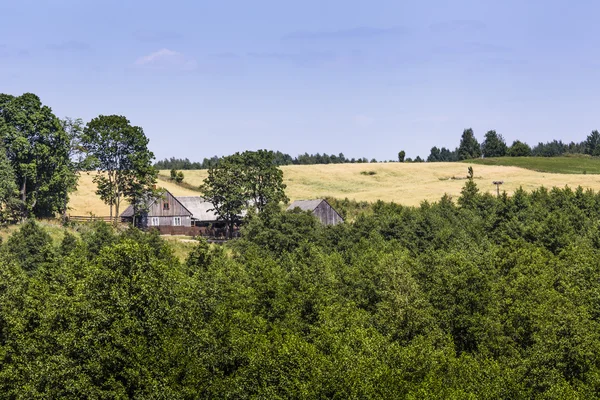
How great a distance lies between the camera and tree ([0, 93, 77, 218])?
370ft

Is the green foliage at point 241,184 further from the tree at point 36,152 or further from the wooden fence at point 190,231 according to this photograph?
the tree at point 36,152

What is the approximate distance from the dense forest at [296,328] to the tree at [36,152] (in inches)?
1670

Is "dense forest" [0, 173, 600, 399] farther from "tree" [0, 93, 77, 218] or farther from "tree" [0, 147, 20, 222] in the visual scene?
"tree" [0, 93, 77, 218]

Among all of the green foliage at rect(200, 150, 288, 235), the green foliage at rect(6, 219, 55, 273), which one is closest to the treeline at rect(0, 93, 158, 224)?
the green foliage at rect(200, 150, 288, 235)

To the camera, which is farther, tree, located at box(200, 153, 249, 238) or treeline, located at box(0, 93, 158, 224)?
tree, located at box(200, 153, 249, 238)

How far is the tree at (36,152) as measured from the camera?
4434 inches

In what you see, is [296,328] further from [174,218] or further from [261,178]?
[174,218]

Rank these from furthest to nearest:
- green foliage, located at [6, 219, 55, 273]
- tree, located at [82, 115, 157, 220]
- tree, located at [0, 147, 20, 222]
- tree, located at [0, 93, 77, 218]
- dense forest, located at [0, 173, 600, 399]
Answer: tree, located at [82, 115, 157, 220]
tree, located at [0, 93, 77, 218]
tree, located at [0, 147, 20, 222]
green foliage, located at [6, 219, 55, 273]
dense forest, located at [0, 173, 600, 399]

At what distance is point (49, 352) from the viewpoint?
4797 centimetres

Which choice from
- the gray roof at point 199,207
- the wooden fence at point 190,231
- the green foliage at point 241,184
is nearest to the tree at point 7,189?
the wooden fence at point 190,231

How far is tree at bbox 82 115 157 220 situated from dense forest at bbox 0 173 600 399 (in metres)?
49.1

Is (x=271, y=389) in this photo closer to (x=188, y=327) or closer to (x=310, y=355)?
(x=310, y=355)

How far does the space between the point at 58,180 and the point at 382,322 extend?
246 ft

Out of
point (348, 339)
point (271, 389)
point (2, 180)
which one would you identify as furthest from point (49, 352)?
point (2, 180)
